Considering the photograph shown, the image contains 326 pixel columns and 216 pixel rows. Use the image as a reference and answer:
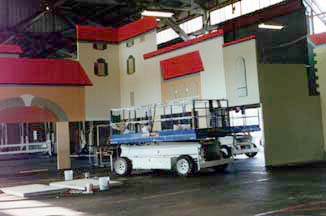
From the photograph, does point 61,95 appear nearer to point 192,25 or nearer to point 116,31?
point 116,31

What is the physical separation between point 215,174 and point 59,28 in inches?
993

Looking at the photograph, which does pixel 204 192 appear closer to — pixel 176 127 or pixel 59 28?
pixel 176 127

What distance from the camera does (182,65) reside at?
20.6 m

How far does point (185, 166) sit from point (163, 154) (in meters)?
1.03

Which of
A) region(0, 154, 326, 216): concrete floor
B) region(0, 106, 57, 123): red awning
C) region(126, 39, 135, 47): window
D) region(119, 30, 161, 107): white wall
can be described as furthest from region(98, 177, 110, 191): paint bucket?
region(126, 39, 135, 47): window

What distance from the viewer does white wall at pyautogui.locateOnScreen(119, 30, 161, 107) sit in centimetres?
2281

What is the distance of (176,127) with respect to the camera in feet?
49.8

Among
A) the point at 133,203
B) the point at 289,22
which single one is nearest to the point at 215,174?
the point at 133,203

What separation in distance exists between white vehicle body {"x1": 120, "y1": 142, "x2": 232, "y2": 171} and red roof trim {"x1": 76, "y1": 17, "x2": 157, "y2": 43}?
8.89 meters

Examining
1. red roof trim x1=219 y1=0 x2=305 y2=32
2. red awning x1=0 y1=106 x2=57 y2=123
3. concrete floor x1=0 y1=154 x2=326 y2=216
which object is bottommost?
concrete floor x1=0 y1=154 x2=326 y2=216

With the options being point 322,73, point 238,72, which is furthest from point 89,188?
point 322,73

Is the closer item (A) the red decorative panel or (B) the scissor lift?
(B) the scissor lift

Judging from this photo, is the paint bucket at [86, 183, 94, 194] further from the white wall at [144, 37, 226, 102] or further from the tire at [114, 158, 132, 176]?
the white wall at [144, 37, 226, 102]

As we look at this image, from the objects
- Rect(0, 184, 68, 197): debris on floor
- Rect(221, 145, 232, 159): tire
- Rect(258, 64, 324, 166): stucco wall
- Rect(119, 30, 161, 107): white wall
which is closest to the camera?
Rect(0, 184, 68, 197): debris on floor
